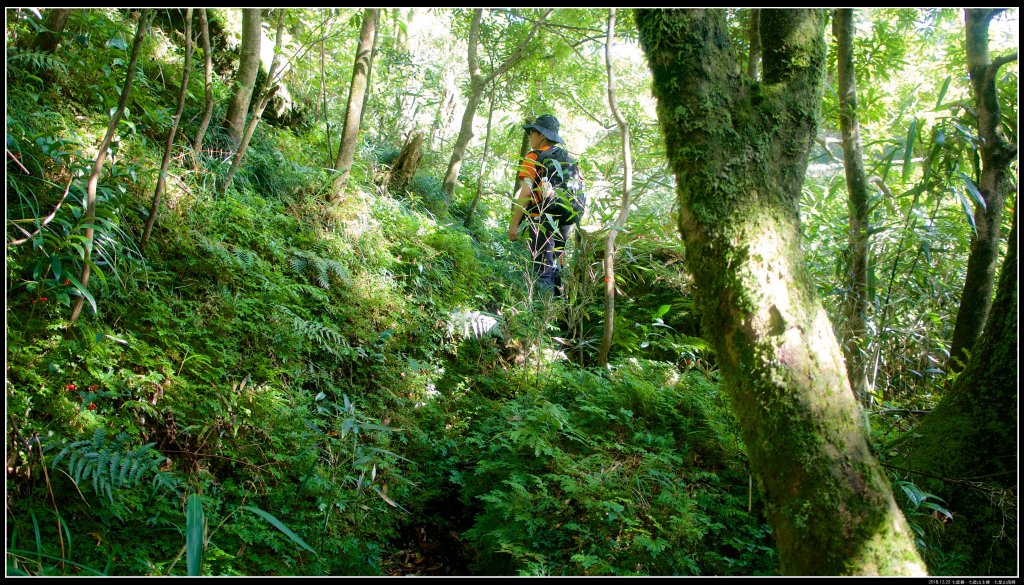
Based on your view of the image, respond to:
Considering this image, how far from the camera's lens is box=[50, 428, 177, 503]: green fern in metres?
2.20

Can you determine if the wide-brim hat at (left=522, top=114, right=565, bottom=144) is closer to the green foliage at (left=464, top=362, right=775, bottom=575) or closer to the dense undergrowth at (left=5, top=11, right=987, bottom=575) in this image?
the dense undergrowth at (left=5, top=11, right=987, bottom=575)

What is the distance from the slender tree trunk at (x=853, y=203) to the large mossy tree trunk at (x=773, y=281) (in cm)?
215

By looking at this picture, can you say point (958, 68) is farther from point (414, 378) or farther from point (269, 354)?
point (269, 354)

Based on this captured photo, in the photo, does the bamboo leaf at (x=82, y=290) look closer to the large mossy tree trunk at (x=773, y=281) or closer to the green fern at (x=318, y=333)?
the green fern at (x=318, y=333)

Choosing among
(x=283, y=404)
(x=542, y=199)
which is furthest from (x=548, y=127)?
(x=283, y=404)

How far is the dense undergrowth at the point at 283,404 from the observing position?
7.86ft

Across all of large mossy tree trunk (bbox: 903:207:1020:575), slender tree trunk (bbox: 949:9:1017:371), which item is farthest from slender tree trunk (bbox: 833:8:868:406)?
large mossy tree trunk (bbox: 903:207:1020:575)

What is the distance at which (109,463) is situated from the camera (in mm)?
2363

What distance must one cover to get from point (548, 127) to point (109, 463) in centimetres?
497

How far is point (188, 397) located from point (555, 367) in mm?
2643

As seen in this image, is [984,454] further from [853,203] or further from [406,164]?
[406,164]

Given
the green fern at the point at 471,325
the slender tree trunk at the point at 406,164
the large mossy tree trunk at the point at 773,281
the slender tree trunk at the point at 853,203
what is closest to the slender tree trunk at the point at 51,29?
the slender tree trunk at the point at 406,164

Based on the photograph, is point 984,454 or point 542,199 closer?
point 984,454

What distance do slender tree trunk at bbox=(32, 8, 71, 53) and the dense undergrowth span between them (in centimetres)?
12
